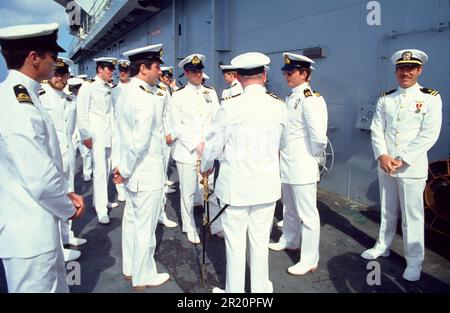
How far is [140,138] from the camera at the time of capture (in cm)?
251

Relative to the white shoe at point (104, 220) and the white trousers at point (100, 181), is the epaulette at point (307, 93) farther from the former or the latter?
the white shoe at point (104, 220)

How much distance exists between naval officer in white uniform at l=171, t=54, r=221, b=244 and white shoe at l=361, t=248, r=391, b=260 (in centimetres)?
167

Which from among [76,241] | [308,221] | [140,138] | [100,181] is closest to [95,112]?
[100,181]

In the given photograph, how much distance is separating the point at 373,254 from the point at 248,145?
2055 millimetres

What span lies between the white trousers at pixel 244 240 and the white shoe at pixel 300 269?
596mm

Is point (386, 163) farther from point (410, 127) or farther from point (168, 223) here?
point (168, 223)

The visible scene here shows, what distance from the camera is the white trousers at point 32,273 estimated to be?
A: 167 centimetres

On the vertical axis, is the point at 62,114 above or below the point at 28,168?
above

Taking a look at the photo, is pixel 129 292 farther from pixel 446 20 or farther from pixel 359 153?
pixel 446 20

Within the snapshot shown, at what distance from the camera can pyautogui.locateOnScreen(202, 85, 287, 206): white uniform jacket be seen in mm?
2328

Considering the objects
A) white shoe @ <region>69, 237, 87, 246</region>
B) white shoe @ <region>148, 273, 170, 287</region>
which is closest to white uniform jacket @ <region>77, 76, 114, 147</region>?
white shoe @ <region>69, 237, 87, 246</region>

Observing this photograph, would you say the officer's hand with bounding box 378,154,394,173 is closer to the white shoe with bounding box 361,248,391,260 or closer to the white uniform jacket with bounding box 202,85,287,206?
the white shoe with bounding box 361,248,391,260

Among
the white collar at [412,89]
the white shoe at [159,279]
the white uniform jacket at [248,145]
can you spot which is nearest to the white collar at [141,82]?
the white uniform jacket at [248,145]

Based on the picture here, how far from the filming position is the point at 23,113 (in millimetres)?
1559
